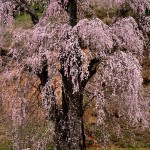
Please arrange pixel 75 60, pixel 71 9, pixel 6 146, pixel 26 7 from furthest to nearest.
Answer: pixel 6 146, pixel 26 7, pixel 71 9, pixel 75 60

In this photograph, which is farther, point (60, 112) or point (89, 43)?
point (60, 112)

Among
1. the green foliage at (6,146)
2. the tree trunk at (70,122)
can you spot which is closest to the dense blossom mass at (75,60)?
the tree trunk at (70,122)

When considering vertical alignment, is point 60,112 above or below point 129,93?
below

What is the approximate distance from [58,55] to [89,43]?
105 cm

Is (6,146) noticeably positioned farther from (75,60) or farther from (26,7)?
(75,60)

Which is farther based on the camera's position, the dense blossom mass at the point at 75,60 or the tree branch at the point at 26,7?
the tree branch at the point at 26,7

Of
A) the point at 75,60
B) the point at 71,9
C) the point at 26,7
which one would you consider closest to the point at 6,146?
the point at 26,7

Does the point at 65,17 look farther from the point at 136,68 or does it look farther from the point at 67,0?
the point at 136,68

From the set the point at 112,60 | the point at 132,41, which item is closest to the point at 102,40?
the point at 112,60

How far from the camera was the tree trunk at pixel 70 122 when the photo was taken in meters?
11.2

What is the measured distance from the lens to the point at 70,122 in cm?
1116

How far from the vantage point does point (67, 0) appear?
38.5ft

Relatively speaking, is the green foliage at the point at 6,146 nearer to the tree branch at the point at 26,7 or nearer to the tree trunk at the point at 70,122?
the tree trunk at the point at 70,122

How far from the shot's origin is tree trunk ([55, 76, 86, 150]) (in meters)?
11.2
